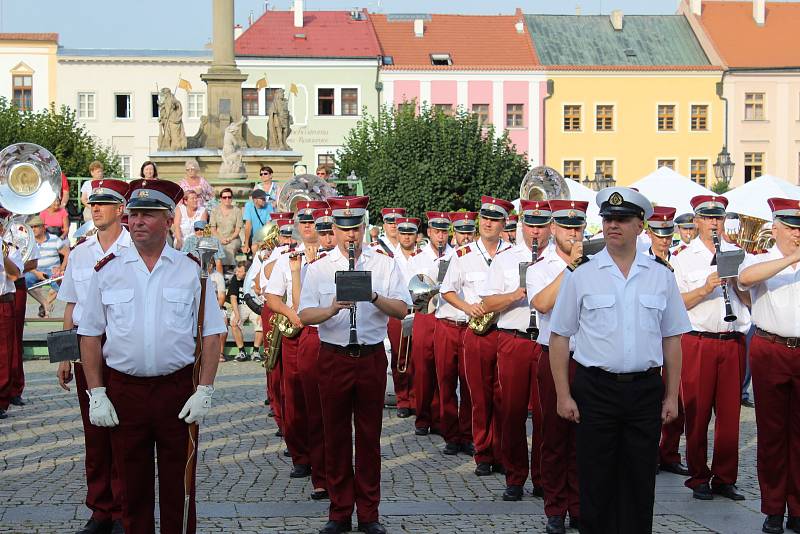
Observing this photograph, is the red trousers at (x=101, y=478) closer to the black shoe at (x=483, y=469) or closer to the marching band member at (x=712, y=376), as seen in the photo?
the black shoe at (x=483, y=469)

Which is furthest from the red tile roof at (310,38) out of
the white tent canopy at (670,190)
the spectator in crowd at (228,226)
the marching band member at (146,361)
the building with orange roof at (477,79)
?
the marching band member at (146,361)

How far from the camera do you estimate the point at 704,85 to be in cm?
7019

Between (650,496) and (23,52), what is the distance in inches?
2689

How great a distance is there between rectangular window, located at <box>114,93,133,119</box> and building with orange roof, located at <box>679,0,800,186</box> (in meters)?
31.8

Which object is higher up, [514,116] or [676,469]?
[514,116]

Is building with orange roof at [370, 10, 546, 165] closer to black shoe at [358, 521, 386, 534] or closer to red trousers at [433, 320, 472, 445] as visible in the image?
red trousers at [433, 320, 472, 445]

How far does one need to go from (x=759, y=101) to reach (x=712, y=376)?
209 feet

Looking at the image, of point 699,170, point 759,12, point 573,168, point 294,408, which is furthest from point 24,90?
point 294,408

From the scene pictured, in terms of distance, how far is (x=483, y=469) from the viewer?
1105 cm

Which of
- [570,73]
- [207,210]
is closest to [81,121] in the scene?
[570,73]

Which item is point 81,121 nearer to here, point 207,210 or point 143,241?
point 207,210

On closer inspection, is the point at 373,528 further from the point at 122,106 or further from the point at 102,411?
the point at 122,106

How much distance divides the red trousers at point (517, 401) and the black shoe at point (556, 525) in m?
1.13

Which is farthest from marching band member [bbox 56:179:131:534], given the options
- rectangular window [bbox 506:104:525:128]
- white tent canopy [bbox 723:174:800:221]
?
rectangular window [bbox 506:104:525:128]
